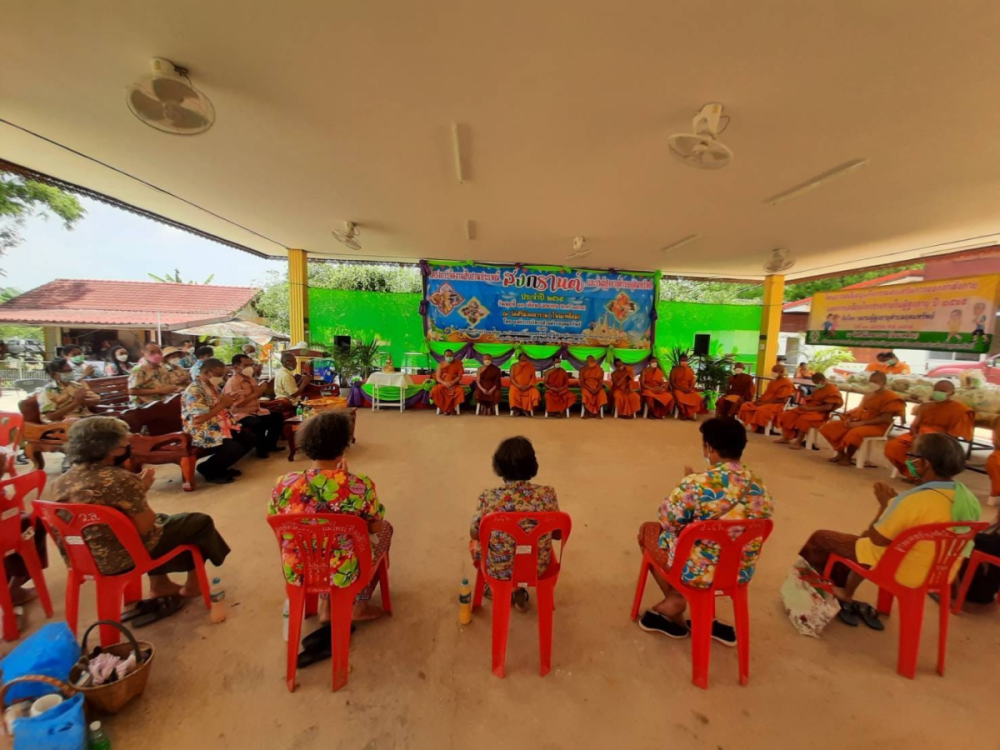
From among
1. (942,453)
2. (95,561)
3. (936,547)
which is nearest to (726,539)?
(936,547)

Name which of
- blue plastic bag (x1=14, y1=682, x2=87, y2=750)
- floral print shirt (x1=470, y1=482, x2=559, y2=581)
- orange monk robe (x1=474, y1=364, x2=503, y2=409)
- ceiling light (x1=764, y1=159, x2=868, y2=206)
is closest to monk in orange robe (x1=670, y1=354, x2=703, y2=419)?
orange monk robe (x1=474, y1=364, x2=503, y2=409)

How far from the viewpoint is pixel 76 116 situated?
108 inches

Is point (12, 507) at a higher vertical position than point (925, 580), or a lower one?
higher

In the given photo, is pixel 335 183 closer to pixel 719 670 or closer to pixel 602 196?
pixel 602 196

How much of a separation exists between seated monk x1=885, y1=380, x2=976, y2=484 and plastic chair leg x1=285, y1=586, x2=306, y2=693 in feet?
17.7

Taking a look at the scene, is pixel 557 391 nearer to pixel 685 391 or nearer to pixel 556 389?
pixel 556 389

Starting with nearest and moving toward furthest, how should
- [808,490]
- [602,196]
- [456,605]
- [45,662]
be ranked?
[45,662]
[456,605]
[808,490]
[602,196]

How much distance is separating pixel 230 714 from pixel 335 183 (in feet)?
13.2

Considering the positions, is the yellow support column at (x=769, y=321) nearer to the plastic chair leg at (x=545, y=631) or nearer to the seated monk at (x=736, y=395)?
the seated monk at (x=736, y=395)

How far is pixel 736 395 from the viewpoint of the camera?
262 inches

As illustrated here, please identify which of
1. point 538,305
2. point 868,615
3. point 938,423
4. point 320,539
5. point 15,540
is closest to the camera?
point 320,539

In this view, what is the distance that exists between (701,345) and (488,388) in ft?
14.0

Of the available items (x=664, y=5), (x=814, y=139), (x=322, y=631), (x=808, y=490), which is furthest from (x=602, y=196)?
(x=322, y=631)

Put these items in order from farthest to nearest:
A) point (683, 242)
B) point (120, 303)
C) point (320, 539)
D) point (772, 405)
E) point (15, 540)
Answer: point (120, 303)
point (772, 405)
point (683, 242)
point (15, 540)
point (320, 539)
